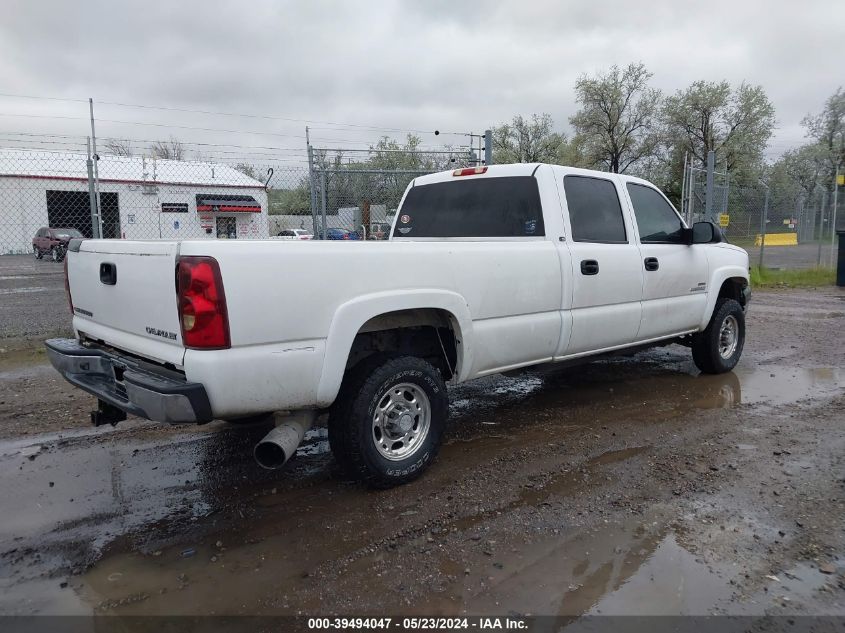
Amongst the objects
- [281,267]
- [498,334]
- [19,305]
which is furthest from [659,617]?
[19,305]

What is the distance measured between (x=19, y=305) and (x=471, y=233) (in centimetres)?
867

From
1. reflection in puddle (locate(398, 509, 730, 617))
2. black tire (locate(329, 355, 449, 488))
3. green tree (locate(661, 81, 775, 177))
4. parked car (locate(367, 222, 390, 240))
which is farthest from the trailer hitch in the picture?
green tree (locate(661, 81, 775, 177))

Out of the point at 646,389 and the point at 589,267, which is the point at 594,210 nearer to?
the point at 589,267

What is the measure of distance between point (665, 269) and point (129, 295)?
171 inches

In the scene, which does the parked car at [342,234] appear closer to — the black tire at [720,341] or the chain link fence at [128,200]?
the black tire at [720,341]

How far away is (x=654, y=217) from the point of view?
583 cm

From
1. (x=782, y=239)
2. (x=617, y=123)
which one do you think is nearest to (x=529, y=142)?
(x=617, y=123)

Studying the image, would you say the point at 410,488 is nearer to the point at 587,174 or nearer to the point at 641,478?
the point at 641,478

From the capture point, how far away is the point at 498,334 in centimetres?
428

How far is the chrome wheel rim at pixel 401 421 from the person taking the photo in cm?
385

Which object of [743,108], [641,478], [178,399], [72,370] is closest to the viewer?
[178,399]

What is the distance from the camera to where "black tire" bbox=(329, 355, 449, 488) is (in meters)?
3.64

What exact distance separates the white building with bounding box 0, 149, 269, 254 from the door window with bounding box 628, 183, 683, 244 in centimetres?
2583

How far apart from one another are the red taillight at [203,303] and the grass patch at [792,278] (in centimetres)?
1561
